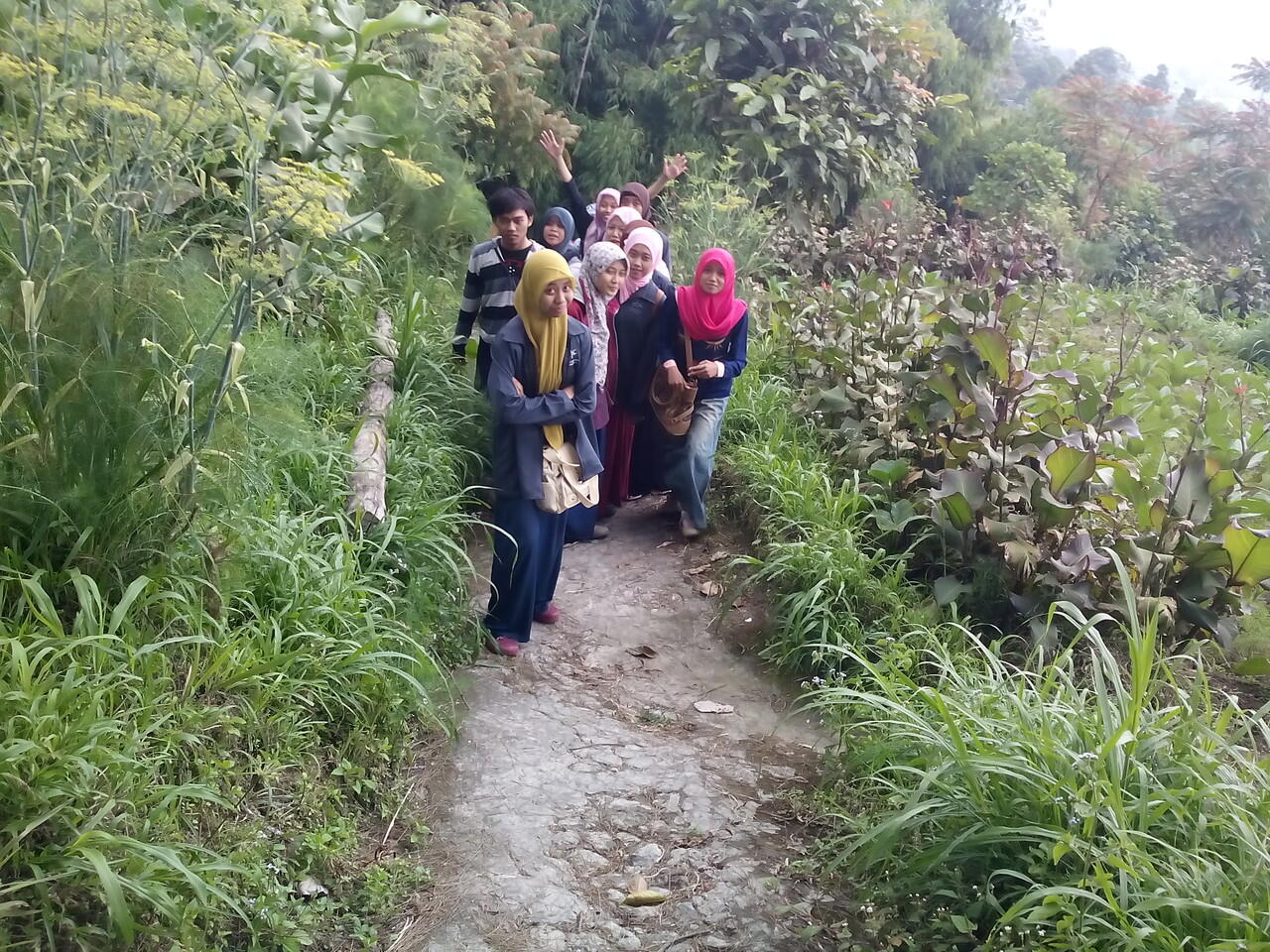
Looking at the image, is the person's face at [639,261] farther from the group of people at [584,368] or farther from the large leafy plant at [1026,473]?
the large leafy plant at [1026,473]

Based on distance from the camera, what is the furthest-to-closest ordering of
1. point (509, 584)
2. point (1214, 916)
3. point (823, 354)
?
point (823, 354), point (509, 584), point (1214, 916)

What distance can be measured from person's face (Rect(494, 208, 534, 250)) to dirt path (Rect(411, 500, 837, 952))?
178 centimetres

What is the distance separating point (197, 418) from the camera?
103 inches

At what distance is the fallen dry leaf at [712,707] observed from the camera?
3711 millimetres

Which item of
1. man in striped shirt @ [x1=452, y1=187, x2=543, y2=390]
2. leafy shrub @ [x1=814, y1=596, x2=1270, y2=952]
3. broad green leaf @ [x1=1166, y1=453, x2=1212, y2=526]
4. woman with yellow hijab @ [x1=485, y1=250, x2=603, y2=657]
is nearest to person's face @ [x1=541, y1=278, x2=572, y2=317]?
woman with yellow hijab @ [x1=485, y1=250, x2=603, y2=657]

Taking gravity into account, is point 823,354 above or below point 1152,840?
above

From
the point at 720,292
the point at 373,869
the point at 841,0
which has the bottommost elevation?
the point at 373,869

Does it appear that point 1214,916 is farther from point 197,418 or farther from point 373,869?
point 197,418

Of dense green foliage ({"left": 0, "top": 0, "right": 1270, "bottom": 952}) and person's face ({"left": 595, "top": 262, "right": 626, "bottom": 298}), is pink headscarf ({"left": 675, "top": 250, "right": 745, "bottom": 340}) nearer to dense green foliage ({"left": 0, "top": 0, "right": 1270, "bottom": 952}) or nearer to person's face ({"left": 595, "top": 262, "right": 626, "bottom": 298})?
person's face ({"left": 595, "top": 262, "right": 626, "bottom": 298})

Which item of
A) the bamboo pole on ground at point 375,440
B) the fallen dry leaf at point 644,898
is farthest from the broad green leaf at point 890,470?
the fallen dry leaf at point 644,898

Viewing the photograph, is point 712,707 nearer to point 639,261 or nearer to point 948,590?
point 948,590

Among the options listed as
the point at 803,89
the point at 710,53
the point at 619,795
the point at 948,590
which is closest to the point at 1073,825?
the point at 619,795

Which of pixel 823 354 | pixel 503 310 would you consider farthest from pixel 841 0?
pixel 503 310

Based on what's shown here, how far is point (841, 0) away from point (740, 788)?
29.4 ft
